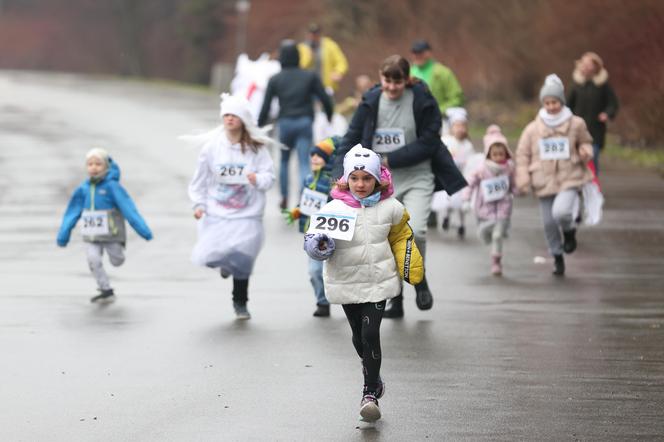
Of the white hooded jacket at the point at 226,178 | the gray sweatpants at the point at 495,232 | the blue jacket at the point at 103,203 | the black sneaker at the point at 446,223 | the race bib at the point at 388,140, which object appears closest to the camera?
the race bib at the point at 388,140

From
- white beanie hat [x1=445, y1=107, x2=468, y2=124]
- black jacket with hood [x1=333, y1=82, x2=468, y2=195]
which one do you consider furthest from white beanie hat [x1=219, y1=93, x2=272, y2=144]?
white beanie hat [x1=445, y1=107, x2=468, y2=124]

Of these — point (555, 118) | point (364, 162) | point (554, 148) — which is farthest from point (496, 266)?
point (364, 162)

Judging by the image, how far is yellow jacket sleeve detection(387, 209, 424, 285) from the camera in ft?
28.7

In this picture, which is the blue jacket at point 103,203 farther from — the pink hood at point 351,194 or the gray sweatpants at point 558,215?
the pink hood at point 351,194

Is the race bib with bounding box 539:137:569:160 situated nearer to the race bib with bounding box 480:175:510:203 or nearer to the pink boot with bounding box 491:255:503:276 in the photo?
the race bib with bounding box 480:175:510:203

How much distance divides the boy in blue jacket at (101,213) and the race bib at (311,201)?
1.60 meters

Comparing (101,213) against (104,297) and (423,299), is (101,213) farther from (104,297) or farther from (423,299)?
(423,299)

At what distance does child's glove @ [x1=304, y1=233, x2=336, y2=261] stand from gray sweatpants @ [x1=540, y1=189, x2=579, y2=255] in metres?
6.00

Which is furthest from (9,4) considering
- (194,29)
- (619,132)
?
(619,132)

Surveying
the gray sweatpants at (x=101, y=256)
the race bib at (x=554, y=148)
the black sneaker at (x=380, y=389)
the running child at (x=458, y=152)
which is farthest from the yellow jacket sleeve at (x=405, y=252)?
the running child at (x=458, y=152)

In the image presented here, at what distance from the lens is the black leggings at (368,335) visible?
8688mm

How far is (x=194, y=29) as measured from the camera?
2837 inches

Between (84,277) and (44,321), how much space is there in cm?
255

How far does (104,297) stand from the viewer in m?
12.9
